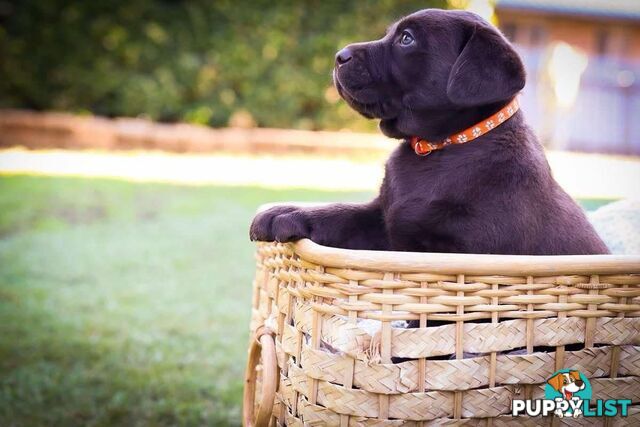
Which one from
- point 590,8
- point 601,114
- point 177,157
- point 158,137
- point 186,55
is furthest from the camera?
point 590,8

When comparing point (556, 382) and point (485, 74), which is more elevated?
point (485, 74)

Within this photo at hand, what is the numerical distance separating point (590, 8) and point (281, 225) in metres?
12.8

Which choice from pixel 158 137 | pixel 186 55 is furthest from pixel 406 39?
pixel 186 55

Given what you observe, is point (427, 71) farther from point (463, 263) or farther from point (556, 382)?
point (556, 382)

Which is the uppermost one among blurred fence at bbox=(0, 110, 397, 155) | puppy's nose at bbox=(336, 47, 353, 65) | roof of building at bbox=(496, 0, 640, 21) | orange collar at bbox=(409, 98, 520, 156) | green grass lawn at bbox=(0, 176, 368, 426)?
roof of building at bbox=(496, 0, 640, 21)

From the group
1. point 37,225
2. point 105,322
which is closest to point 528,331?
point 105,322

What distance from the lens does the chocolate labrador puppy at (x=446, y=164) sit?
175cm

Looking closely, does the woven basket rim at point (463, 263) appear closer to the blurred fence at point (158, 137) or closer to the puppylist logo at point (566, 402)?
the puppylist logo at point (566, 402)

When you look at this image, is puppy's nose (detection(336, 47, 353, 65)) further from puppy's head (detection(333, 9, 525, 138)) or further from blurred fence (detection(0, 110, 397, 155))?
blurred fence (detection(0, 110, 397, 155))

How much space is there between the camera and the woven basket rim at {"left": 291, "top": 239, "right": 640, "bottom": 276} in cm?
147

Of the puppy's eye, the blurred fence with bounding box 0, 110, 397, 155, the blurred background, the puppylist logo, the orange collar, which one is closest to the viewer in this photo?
the puppylist logo

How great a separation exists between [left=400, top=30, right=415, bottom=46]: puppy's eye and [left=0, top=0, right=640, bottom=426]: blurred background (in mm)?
1570

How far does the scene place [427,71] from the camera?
6.52 feet

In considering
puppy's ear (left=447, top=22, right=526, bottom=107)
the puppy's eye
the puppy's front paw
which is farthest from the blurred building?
the puppy's front paw
